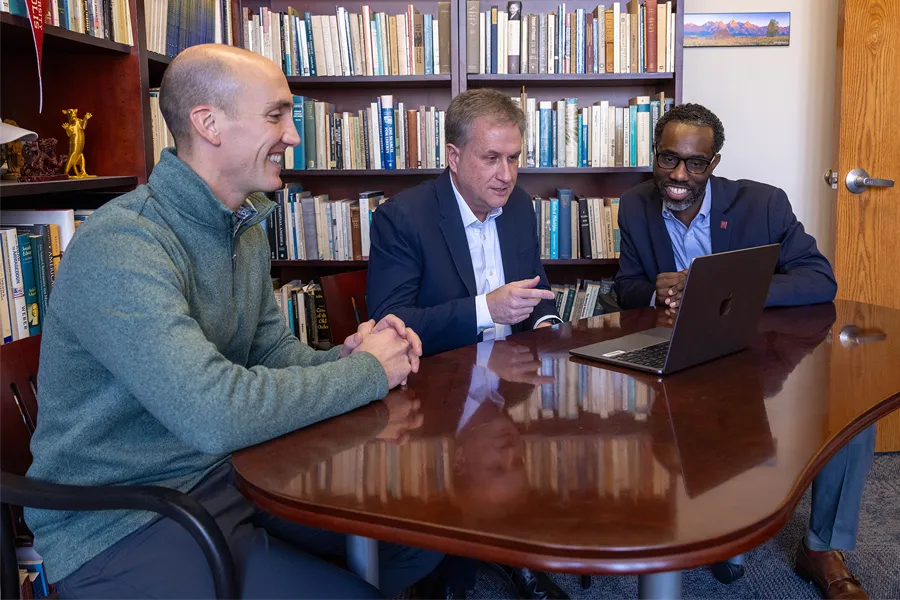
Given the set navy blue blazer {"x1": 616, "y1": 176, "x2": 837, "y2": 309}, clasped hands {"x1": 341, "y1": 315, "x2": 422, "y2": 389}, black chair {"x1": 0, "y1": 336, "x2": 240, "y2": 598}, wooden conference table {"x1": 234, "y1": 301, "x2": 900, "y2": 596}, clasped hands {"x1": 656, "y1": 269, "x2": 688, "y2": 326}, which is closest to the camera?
wooden conference table {"x1": 234, "y1": 301, "x2": 900, "y2": 596}

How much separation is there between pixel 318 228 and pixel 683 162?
64.1 inches

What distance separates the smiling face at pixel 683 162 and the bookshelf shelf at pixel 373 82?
1167 millimetres

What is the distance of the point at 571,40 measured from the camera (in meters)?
3.40

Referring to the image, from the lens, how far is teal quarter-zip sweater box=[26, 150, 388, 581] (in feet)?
3.89

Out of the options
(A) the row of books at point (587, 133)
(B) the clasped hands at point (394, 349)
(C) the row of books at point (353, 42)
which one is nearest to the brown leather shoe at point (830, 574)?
(B) the clasped hands at point (394, 349)

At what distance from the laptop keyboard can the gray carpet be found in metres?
0.78

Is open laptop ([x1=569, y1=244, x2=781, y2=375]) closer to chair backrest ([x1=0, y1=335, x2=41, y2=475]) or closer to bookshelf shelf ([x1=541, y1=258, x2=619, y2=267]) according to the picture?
chair backrest ([x1=0, y1=335, x2=41, y2=475])

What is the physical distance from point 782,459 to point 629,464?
8.8 inches

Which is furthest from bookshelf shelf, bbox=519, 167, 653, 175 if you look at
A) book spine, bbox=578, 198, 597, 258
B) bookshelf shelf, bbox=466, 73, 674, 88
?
bookshelf shelf, bbox=466, 73, 674, 88

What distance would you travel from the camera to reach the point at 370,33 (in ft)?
11.2

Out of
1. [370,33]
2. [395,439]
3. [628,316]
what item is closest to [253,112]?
[395,439]

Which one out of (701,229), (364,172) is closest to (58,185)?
(364,172)

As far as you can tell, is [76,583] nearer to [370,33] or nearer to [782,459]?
[782,459]

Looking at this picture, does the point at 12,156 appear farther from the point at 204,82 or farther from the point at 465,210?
the point at 465,210
